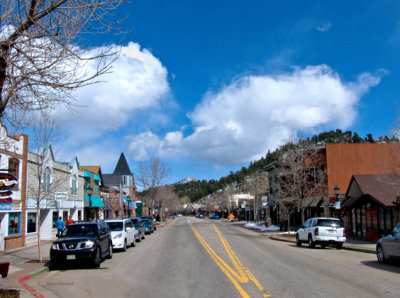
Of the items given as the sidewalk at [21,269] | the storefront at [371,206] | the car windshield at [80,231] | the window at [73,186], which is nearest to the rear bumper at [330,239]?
the storefront at [371,206]

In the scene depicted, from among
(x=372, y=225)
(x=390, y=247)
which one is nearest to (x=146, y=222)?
(x=372, y=225)

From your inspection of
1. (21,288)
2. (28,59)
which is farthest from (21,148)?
(28,59)

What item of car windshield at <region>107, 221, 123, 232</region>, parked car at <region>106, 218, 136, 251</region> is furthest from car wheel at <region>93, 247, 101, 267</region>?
car windshield at <region>107, 221, 123, 232</region>

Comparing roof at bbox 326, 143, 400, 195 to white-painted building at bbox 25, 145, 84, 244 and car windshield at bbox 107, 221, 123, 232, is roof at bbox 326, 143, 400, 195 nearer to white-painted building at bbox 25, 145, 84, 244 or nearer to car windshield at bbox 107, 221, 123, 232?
white-painted building at bbox 25, 145, 84, 244

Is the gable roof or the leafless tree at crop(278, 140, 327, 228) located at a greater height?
the gable roof

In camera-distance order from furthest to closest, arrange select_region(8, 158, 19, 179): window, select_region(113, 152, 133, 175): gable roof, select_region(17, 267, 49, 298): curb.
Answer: select_region(113, 152, 133, 175): gable roof
select_region(8, 158, 19, 179): window
select_region(17, 267, 49, 298): curb

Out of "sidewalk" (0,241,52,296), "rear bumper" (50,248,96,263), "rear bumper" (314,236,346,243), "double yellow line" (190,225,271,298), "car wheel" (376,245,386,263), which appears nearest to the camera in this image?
"double yellow line" (190,225,271,298)

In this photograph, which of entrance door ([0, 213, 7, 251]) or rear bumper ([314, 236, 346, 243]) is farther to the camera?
rear bumper ([314, 236, 346, 243])

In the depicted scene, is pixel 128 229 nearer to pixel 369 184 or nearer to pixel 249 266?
pixel 249 266

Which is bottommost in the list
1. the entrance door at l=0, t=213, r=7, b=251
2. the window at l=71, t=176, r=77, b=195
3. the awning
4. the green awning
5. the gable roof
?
the entrance door at l=0, t=213, r=7, b=251

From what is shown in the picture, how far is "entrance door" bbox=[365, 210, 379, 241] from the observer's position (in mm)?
26812

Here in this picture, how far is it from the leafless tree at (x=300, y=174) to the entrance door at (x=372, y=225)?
19.7 ft

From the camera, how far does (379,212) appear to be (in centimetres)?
2664

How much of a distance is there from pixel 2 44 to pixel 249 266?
1023 centimetres
